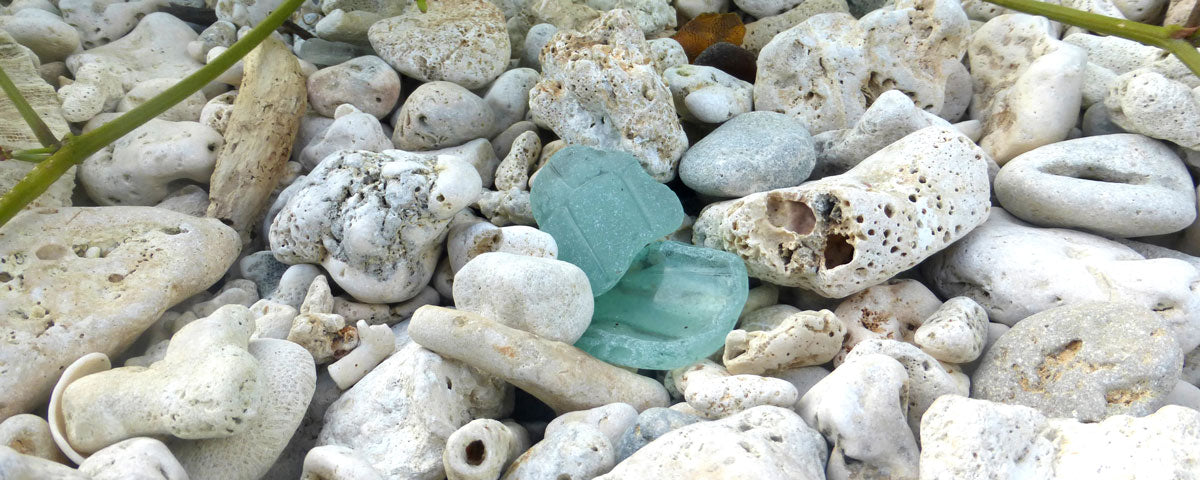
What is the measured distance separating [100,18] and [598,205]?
7.87 ft

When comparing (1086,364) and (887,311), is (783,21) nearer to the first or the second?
(887,311)

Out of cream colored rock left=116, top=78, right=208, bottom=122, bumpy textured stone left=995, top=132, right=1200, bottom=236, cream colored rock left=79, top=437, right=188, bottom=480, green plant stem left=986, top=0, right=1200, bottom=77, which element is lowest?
cream colored rock left=79, top=437, right=188, bottom=480

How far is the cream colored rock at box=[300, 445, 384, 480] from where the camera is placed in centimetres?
151

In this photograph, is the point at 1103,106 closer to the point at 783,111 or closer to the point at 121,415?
the point at 783,111

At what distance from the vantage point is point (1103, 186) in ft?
7.05

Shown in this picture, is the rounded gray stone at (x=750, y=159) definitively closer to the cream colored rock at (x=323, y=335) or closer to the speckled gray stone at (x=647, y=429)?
the speckled gray stone at (x=647, y=429)

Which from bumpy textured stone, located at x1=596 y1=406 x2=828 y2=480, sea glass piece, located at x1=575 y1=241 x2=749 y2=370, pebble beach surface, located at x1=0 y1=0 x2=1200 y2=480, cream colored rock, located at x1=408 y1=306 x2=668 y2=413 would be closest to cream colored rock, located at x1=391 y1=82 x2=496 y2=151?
pebble beach surface, located at x1=0 y1=0 x2=1200 y2=480

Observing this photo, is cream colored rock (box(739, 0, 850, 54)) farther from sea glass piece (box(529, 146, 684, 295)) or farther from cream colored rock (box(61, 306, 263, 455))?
cream colored rock (box(61, 306, 263, 455))

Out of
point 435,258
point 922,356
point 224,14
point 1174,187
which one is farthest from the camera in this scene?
point 224,14

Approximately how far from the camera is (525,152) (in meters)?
2.63

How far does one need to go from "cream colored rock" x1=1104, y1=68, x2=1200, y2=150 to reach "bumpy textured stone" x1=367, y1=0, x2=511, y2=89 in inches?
80.1

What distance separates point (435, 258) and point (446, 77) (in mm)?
835

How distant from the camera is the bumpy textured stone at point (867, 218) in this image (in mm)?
2037

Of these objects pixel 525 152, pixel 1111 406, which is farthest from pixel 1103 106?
pixel 525 152
